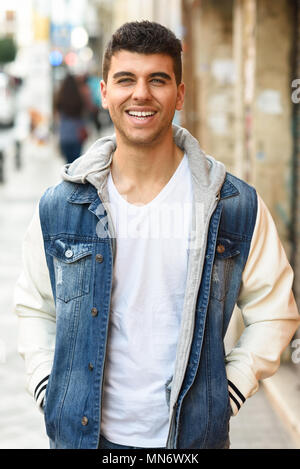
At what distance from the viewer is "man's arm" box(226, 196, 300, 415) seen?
2.77 m

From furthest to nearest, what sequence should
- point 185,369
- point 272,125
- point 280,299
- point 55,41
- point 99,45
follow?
point 99,45, point 55,41, point 272,125, point 280,299, point 185,369

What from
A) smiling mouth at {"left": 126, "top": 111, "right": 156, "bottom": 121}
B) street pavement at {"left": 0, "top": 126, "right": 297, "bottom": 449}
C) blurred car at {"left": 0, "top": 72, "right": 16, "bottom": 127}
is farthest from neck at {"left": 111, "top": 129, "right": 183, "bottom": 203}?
blurred car at {"left": 0, "top": 72, "right": 16, "bottom": 127}

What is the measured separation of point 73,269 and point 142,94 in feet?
1.92

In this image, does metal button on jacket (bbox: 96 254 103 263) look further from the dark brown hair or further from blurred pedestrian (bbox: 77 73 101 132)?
blurred pedestrian (bbox: 77 73 101 132)

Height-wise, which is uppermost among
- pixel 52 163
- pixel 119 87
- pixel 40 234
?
pixel 119 87

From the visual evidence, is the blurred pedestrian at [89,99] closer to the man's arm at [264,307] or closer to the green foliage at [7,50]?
the man's arm at [264,307]

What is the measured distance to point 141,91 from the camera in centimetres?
265

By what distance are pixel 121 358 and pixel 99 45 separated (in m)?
45.9

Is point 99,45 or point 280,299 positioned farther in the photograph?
point 99,45

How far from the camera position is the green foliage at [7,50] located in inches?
3821

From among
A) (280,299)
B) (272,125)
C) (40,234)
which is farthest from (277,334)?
(272,125)

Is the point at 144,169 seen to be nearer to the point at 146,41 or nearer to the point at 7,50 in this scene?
the point at 146,41
